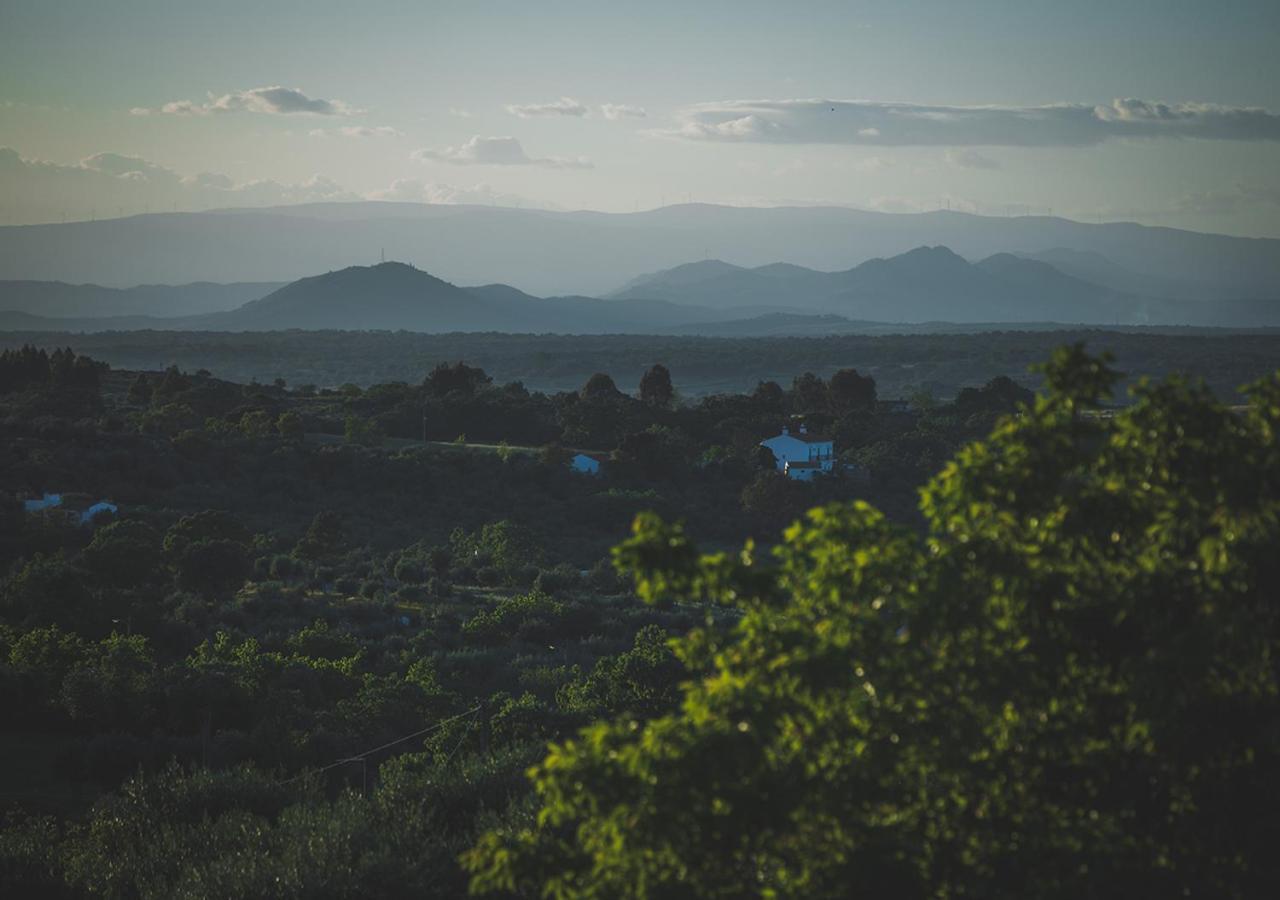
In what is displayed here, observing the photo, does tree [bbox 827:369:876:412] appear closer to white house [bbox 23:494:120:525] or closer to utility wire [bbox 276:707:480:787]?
white house [bbox 23:494:120:525]

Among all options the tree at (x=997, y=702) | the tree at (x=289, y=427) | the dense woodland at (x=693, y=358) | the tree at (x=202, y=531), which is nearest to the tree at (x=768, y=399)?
the tree at (x=289, y=427)

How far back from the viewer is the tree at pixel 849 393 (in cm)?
7950

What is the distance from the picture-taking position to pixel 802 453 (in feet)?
200

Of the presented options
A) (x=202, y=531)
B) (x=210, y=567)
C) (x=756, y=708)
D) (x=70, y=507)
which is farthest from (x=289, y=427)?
(x=756, y=708)

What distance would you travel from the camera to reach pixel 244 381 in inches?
5512

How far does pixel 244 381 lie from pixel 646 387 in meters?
75.1

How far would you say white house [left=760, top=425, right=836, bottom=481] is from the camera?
5916 cm

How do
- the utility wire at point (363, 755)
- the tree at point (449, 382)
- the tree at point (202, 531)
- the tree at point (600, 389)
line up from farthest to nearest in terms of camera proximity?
1. the tree at point (449, 382)
2. the tree at point (600, 389)
3. the tree at point (202, 531)
4. the utility wire at point (363, 755)

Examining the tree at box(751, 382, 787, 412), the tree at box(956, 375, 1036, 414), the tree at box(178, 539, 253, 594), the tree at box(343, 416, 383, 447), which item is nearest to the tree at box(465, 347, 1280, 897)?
the tree at box(178, 539, 253, 594)

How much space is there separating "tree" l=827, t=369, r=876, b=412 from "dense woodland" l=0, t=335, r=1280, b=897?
47.5 meters

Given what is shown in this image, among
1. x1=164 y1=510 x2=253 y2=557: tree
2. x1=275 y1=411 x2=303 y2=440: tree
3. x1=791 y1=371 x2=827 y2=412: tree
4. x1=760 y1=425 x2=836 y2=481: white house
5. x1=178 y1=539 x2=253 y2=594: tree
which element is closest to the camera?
x1=178 y1=539 x2=253 y2=594: tree

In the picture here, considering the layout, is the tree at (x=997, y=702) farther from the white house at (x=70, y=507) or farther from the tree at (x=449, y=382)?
the tree at (x=449, y=382)

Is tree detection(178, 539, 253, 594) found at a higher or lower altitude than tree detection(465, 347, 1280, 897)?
lower

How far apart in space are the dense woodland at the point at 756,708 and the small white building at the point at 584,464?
24.9 meters
